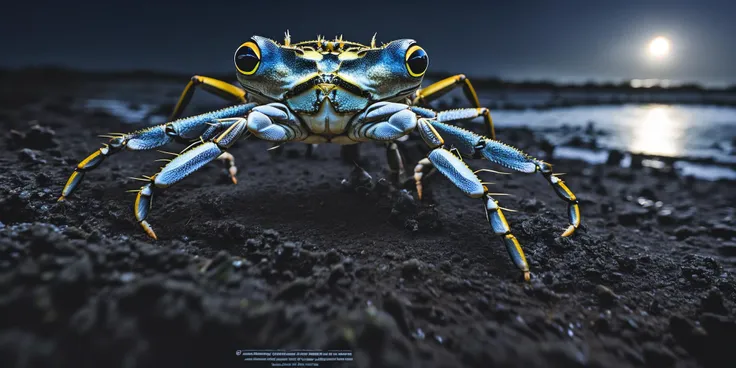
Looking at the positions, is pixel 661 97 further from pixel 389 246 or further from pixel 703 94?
pixel 389 246

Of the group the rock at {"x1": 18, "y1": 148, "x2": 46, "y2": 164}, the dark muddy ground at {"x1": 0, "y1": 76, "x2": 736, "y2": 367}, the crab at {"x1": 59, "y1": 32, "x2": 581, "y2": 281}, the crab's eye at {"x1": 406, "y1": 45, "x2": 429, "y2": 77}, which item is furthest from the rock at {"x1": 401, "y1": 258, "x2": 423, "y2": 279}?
the rock at {"x1": 18, "y1": 148, "x2": 46, "y2": 164}

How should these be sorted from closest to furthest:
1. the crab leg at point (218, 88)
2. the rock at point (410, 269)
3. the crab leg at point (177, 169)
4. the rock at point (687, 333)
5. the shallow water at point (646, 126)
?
the rock at point (687, 333)
the rock at point (410, 269)
the crab leg at point (177, 169)
the crab leg at point (218, 88)
the shallow water at point (646, 126)

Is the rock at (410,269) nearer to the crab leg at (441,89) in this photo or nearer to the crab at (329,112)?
the crab at (329,112)

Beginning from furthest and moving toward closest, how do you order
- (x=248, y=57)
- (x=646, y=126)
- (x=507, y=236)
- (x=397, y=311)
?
(x=646, y=126), (x=248, y=57), (x=507, y=236), (x=397, y=311)

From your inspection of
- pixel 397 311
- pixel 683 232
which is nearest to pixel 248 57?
pixel 397 311

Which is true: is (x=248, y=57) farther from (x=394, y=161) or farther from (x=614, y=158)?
(x=614, y=158)

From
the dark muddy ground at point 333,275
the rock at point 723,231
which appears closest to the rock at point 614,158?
the dark muddy ground at point 333,275

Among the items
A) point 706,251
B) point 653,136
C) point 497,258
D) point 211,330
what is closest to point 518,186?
point 706,251
